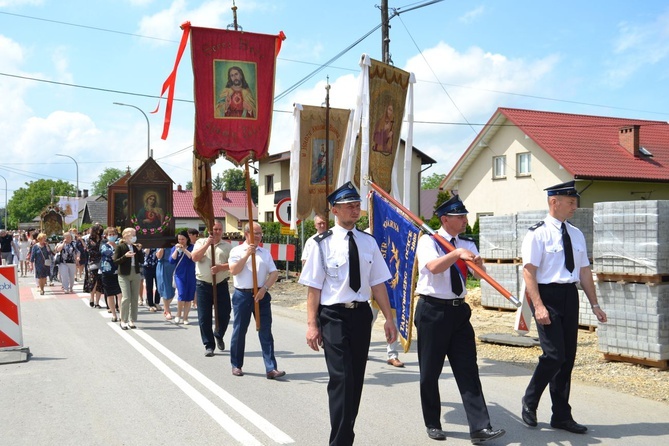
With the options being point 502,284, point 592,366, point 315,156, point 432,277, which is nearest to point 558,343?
point 432,277

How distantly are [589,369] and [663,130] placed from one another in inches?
1208

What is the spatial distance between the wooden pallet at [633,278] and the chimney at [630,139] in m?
25.4

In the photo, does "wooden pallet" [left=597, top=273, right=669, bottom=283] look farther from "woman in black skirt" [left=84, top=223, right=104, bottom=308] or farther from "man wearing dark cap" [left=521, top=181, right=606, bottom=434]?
"woman in black skirt" [left=84, top=223, right=104, bottom=308]

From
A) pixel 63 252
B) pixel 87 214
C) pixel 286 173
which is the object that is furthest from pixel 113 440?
pixel 87 214

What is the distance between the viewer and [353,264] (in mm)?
4824

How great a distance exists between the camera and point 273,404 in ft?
21.4

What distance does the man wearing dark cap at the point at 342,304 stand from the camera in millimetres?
4633

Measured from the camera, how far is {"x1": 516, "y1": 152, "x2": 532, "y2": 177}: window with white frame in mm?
31156

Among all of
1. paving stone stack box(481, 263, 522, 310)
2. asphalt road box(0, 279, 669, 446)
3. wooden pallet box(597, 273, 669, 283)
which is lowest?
asphalt road box(0, 279, 669, 446)

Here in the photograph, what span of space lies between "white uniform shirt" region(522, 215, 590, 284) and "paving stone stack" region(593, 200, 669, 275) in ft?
8.86

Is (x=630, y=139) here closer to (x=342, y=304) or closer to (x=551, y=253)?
(x=551, y=253)

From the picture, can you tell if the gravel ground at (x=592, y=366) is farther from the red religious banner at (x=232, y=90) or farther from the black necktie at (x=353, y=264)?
the red religious banner at (x=232, y=90)

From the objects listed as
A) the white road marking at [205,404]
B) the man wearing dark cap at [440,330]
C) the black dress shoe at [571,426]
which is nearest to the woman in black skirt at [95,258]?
the white road marking at [205,404]

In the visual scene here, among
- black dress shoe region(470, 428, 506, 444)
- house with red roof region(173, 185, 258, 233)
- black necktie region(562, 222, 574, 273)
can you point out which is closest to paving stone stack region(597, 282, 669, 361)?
black necktie region(562, 222, 574, 273)
